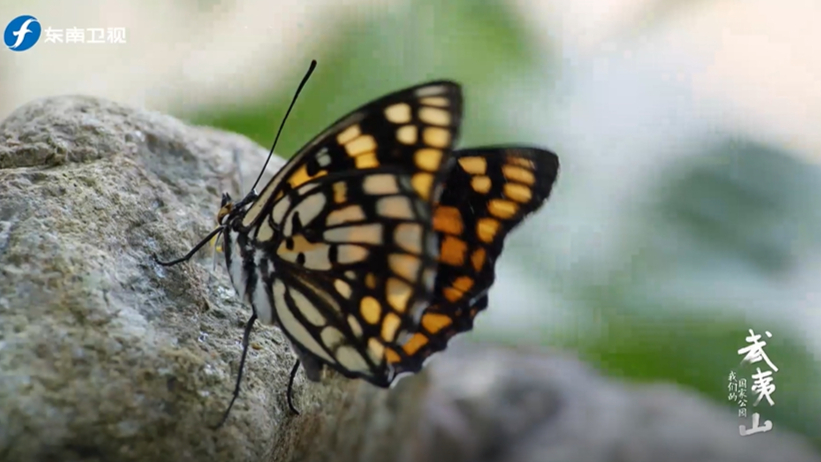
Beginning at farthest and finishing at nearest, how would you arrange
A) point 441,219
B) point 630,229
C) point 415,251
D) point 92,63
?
point 630,229 < point 92,63 < point 441,219 < point 415,251

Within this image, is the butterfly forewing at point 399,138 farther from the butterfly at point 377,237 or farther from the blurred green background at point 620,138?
the blurred green background at point 620,138

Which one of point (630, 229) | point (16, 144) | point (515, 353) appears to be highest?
point (16, 144)

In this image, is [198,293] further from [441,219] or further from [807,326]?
[807,326]

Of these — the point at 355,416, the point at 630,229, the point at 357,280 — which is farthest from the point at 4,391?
the point at 630,229

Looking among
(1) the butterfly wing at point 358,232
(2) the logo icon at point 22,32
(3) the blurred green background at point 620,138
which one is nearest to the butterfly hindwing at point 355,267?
(1) the butterfly wing at point 358,232

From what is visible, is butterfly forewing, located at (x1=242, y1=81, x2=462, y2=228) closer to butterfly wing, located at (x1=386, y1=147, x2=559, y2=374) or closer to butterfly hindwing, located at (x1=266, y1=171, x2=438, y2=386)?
butterfly hindwing, located at (x1=266, y1=171, x2=438, y2=386)

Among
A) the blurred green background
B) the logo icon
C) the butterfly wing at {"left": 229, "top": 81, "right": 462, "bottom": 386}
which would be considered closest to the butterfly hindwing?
the butterfly wing at {"left": 229, "top": 81, "right": 462, "bottom": 386}

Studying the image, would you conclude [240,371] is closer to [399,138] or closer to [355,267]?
[355,267]
